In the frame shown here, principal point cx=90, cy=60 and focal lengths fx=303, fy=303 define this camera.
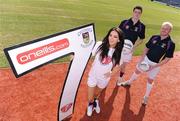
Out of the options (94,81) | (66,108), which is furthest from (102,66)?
(66,108)

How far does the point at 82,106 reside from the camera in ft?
26.9

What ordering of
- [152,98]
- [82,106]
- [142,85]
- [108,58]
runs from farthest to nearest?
[142,85] → [152,98] → [82,106] → [108,58]

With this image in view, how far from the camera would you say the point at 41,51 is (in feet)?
17.7

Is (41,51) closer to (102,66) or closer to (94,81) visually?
(102,66)

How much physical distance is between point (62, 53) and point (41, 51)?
56 cm

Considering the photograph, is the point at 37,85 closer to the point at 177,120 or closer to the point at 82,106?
the point at 82,106

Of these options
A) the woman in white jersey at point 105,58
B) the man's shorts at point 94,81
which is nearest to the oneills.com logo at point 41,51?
the woman in white jersey at point 105,58

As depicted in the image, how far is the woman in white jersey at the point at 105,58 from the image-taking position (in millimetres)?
6957

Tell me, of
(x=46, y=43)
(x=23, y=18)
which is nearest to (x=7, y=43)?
(x=23, y=18)

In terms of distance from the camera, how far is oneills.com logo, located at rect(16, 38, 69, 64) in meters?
5.10

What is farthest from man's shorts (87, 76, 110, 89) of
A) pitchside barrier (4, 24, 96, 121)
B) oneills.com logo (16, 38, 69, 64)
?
oneills.com logo (16, 38, 69, 64)

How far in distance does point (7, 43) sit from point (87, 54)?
545cm

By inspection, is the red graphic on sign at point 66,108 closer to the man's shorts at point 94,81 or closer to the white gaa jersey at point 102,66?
the man's shorts at point 94,81

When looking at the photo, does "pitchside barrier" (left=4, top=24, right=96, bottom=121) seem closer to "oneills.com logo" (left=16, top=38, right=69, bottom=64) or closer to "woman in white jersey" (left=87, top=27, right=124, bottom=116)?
"oneills.com logo" (left=16, top=38, right=69, bottom=64)
